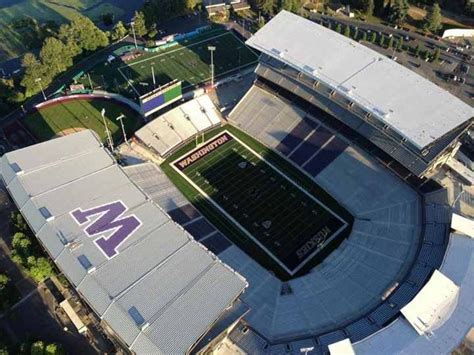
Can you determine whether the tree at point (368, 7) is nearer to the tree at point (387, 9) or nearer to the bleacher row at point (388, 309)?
the tree at point (387, 9)

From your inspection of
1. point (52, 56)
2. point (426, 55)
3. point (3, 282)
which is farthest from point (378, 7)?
point (3, 282)

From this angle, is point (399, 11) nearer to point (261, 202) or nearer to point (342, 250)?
point (261, 202)

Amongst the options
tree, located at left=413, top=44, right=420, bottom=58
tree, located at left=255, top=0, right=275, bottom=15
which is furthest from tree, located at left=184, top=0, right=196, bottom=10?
tree, located at left=413, top=44, right=420, bottom=58

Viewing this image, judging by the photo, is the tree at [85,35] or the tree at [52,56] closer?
the tree at [52,56]

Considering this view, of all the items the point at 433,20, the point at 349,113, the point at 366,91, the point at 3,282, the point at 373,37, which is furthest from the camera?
the point at 433,20

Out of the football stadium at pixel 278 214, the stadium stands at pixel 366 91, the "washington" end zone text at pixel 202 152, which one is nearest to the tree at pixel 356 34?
the stadium stands at pixel 366 91

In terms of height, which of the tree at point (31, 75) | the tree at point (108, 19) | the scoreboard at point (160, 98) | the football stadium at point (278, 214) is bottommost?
the football stadium at point (278, 214)

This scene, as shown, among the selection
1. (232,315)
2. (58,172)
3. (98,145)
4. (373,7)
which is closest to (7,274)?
(58,172)
